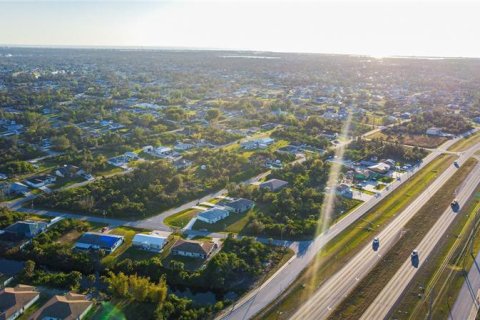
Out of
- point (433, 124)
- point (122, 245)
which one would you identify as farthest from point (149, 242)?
point (433, 124)

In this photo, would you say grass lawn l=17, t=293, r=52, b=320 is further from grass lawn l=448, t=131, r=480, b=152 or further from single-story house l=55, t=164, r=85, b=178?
grass lawn l=448, t=131, r=480, b=152

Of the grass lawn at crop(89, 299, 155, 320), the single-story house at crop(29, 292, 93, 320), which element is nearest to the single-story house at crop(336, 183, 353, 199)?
the grass lawn at crop(89, 299, 155, 320)

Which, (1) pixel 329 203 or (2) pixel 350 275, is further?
(1) pixel 329 203

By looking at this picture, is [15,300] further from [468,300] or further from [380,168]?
[380,168]

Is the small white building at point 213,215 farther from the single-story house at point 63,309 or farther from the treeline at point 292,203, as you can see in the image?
the single-story house at point 63,309

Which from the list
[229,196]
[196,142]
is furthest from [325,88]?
[229,196]

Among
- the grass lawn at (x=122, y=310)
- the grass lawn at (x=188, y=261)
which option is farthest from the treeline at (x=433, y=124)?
the grass lawn at (x=122, y=310)
